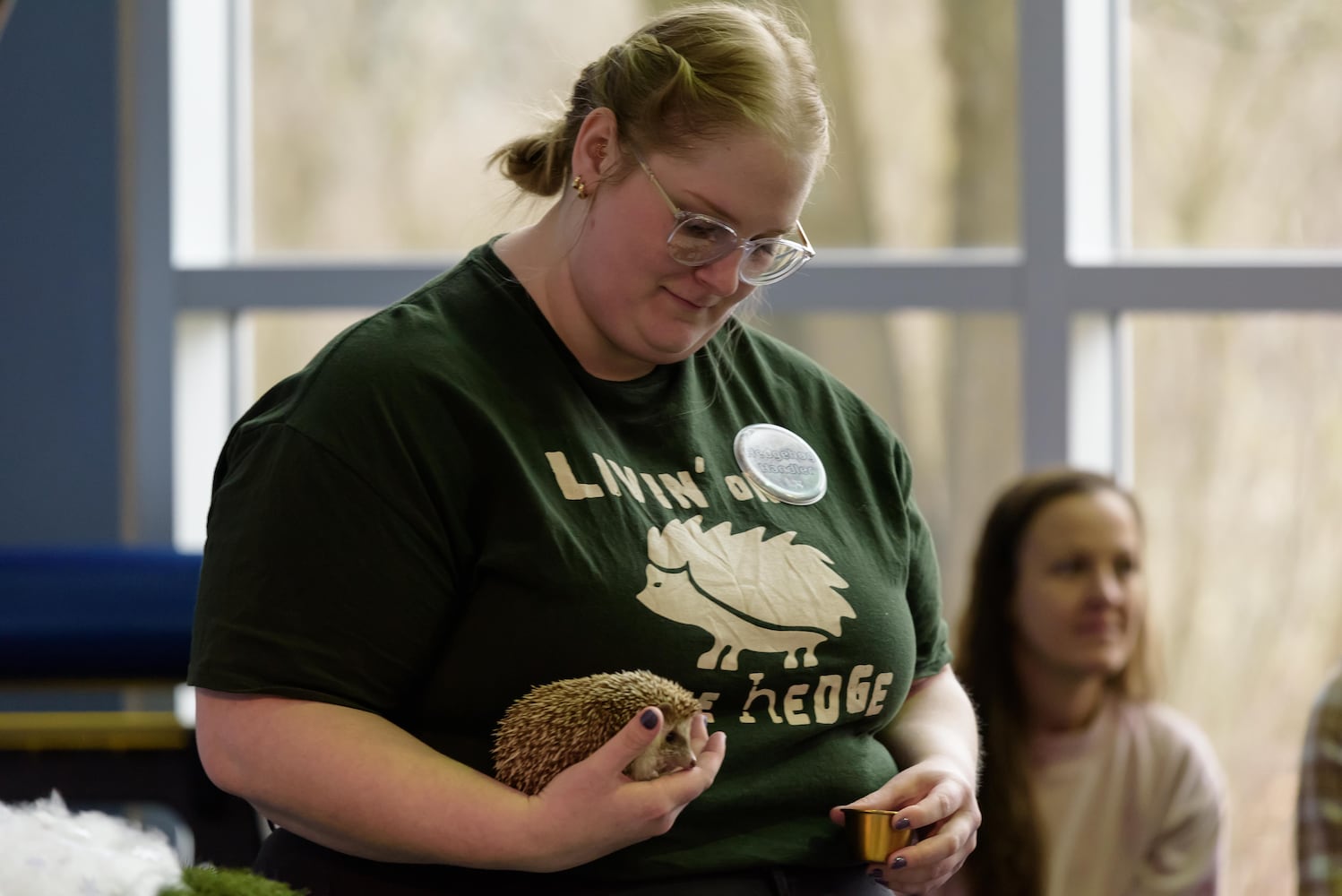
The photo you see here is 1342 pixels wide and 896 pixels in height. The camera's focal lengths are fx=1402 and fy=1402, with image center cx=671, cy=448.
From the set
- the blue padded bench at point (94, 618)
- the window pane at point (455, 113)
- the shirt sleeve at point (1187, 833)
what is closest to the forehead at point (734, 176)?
the blue padded bench at point (94, 618)

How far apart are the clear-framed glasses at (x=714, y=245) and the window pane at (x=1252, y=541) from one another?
1.91m

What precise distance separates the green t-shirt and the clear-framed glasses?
15cm

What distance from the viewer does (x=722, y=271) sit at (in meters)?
1.27

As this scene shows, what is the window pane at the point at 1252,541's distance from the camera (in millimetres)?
2922

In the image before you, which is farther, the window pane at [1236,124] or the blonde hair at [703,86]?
the window pane at [1236,124]

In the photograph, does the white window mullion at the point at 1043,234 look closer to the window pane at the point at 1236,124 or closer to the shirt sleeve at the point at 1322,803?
the window pane at the point at 1236,124

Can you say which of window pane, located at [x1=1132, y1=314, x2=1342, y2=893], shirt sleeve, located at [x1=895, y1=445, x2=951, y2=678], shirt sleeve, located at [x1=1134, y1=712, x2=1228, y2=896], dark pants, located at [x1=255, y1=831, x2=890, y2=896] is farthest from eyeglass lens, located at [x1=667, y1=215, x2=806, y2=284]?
window pane, located at [x1=1132, y1=314, x2=1342, y2=893]

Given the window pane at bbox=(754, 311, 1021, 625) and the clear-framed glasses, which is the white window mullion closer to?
the window pane at bbox=(754, 311, 1021, 625)

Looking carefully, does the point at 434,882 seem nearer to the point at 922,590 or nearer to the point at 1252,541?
the point at 922,590

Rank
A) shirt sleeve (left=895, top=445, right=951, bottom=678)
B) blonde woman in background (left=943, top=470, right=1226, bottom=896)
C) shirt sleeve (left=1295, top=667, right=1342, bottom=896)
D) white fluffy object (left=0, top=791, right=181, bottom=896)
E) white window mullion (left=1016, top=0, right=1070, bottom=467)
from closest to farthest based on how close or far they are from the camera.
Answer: white fluffy object (left=0, top=791, right=181, bottom=896)
shirt sleeve (left=895, top=445, right=951, bottom=678)
shirt sleeve (left=1295, top=667, right=1342, bottom=896)
blonde woman in background (left=943, top=470, right=1226, bottom=896)
white window mullion (left=1016, top=0, right=1070, bottom=467)

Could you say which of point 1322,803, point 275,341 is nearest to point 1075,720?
point 1322,803

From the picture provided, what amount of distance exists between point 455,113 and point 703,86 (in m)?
2.00

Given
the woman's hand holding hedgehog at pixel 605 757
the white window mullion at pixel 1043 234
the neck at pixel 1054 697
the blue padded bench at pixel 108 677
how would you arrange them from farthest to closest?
the white window mullion at pixel 1043 234 < the neck at pixel 1054 697 < the blue padded bench at pixel 108 677 < the woman's hand holding hedgehog at pixel 605 757

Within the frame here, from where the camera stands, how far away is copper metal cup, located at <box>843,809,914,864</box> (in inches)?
48.9
